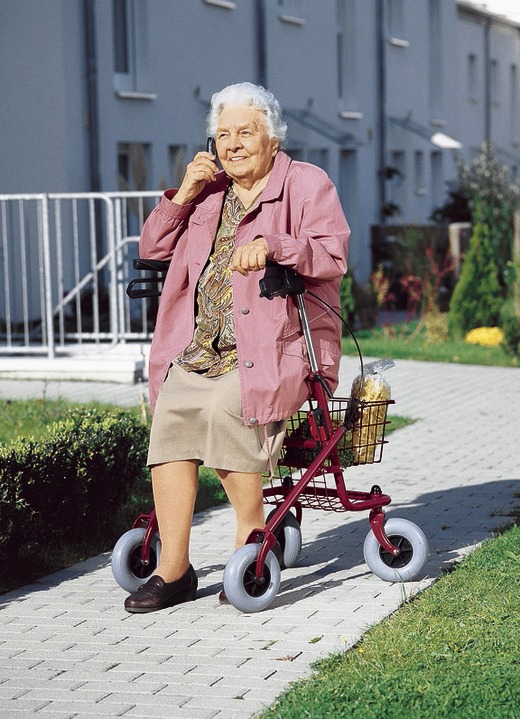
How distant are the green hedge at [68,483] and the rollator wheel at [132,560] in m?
0.48

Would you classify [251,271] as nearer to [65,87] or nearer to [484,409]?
[484,409]

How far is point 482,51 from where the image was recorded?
33594 millimetres

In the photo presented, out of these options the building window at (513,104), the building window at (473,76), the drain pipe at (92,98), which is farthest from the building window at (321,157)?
the building window at (513,104)

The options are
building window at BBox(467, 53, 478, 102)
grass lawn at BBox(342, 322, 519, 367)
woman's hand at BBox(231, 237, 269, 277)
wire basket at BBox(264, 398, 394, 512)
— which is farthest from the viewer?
building window at BBox(467, 53, 478, 102)

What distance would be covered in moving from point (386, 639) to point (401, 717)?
Answer: 781 millimetres

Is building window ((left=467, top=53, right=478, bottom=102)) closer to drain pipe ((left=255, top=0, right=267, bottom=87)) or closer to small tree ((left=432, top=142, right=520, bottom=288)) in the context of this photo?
small tree ((left=432, top=142, right=520, bottom=288))

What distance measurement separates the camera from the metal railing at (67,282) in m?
13.8

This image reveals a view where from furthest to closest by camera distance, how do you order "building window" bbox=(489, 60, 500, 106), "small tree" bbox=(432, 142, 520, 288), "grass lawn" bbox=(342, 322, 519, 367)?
"building window" bbox=(489, 60, 500, 106), "small tree" bbox=(432, 142, 520, 288), "grass lawn" bbox=(342, 322, 519, 367)

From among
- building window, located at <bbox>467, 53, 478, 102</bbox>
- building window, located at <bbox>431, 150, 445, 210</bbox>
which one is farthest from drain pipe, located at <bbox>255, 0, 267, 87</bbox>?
building window, located at <bbox>467, 53, 478, 102</bbox>

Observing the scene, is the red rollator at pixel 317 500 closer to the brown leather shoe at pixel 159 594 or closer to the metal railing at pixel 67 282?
the brown leather shoe at pixel 159 594

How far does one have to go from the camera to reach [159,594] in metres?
5.44

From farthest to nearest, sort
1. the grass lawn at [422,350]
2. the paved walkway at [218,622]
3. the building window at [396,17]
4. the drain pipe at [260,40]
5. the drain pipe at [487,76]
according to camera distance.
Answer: the drain pipe at [487,76] < the building window at [396,17] < the drain pipe at [260,40] < the grass lawn at [422,350] < the paved walkway at [218,622]

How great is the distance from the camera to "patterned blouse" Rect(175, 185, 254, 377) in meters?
5.48

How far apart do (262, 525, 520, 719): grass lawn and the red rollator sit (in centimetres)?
25
